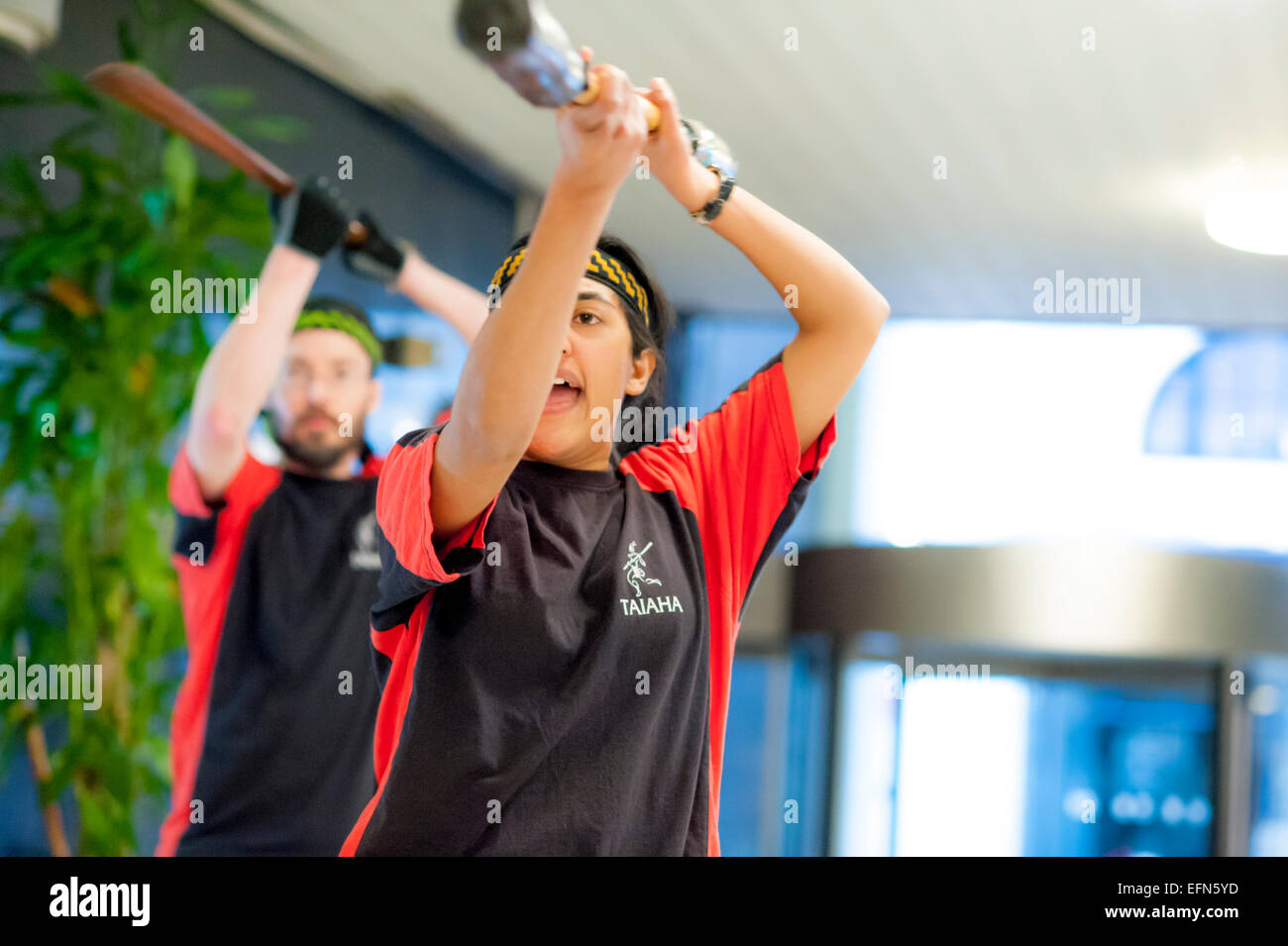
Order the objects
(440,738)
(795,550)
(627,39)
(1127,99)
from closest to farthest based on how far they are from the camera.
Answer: (440,738)
(627,39)
(1127,99)
(795,550)

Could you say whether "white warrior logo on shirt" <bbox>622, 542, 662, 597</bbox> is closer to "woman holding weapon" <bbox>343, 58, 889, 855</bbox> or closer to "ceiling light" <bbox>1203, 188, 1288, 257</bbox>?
"woman holding weapon" <bbox>343, 58, 889, 855</bbox>

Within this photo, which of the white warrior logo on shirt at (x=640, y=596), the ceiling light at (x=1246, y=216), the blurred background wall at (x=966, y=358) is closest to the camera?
the white warrior logo on shirt at (x=640, y=596)

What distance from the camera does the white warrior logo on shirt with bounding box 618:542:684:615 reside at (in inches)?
29.2

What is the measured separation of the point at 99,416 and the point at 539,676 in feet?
3.73

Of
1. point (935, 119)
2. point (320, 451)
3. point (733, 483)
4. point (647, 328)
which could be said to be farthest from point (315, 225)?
point (935, 119)

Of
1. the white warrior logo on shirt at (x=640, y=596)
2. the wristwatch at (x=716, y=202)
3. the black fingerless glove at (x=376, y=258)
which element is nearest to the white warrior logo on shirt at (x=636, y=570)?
the white warrior logo on shirt at (x=640, y=596)

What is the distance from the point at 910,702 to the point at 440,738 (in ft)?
6.55

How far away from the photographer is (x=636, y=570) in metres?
0.76

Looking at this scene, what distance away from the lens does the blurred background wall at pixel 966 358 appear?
5.29 feet

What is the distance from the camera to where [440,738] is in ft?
2.31

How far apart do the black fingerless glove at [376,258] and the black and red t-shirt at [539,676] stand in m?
0.81

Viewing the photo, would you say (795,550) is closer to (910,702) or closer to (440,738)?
(910,702)

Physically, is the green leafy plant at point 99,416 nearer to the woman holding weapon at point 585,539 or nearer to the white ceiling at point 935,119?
A: the white ceiling at point 935,119
